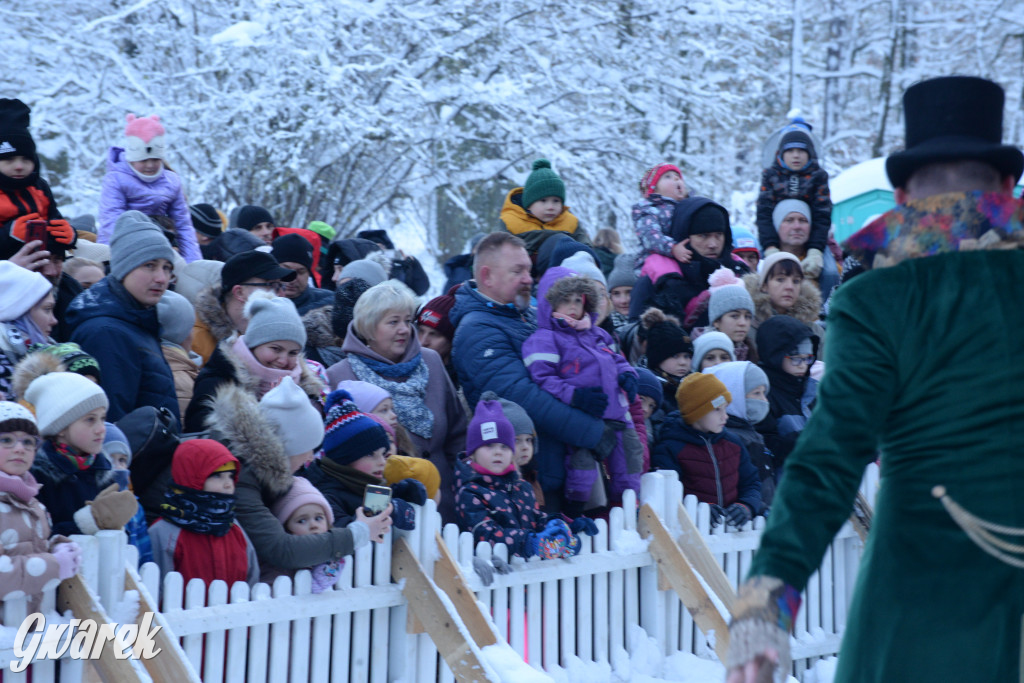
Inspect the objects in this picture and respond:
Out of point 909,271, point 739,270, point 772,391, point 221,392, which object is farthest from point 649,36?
point 909,271

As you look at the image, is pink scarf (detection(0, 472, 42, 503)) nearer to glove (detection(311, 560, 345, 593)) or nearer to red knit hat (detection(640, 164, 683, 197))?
glove (detection(311, 560, 345, 593))

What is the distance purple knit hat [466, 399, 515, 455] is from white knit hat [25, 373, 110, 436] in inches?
64.3

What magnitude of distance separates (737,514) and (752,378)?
806 millimetres

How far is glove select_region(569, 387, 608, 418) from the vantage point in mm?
5219

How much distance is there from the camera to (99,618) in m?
3.45

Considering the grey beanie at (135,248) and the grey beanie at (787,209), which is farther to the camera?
the grey beanie at (787,209)

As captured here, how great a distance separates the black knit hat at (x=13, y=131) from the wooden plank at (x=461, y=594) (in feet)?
8.60

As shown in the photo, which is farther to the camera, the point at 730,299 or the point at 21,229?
the point at 730,299

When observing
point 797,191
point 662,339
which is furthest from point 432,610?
point 797,191

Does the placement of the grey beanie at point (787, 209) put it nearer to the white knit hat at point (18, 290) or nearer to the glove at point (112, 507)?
the white knit hat at point (18, 290)

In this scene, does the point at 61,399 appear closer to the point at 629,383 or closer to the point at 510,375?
the point at 510,375

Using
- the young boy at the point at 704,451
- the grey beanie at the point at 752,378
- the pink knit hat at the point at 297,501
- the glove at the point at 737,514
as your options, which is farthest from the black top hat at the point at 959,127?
the grey beanie at the point at 752,378

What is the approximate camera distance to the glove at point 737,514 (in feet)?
19.4

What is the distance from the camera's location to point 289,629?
13.5 feet
